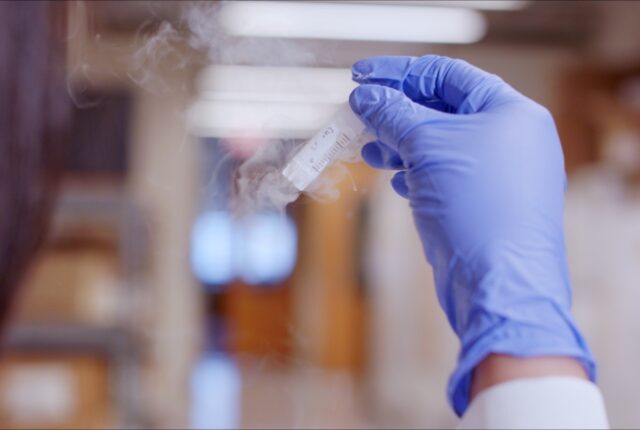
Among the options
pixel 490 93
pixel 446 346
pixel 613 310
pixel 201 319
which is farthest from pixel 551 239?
pixel 201 319

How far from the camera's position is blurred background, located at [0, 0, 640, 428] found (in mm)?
1232

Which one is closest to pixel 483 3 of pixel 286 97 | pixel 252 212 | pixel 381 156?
pixel 286 97

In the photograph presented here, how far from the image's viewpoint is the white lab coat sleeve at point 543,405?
59cm

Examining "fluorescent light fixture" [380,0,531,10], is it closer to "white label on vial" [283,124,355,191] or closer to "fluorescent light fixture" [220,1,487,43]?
"fluorescent light fixture" [220,1,487,43]

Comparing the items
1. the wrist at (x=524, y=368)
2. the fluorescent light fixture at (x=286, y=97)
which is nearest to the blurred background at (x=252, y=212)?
the fluorescent light fixture at (x=286, y=97)

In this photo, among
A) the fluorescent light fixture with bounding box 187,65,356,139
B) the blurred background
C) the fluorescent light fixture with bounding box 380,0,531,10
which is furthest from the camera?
the fluorescent light fixture with bounding box 380,0,531,10

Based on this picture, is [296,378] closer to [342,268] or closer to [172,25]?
[342,268]

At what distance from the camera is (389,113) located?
2.34ft

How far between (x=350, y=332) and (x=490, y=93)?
265 inches

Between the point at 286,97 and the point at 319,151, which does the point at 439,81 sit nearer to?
the point at 319,151

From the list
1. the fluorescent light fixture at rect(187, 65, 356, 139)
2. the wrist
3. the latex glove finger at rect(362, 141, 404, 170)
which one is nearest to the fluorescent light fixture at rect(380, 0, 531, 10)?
the fluorescent light fixture at rect(187, 65, 356, 139)

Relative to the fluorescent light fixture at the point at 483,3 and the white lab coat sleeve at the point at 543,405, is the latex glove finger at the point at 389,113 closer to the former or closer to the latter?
the white lab coat sleeve at the point at 543,405

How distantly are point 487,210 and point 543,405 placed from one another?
0.16 m

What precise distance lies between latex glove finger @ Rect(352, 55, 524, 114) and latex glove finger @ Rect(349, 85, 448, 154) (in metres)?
0.03
